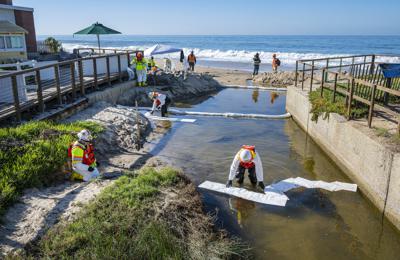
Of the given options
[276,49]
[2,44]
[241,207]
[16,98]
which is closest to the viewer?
[241,207]

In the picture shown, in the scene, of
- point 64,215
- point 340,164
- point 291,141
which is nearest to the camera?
point 64,215

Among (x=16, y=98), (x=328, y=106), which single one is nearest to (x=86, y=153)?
(x=16, y=98)

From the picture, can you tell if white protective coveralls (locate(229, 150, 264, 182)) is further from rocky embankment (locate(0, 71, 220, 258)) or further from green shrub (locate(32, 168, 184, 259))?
rocky embankment (locate(0, 71, 220, 258))

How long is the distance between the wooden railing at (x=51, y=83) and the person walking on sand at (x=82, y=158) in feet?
10.0

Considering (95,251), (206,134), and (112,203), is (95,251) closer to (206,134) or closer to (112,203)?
(112,203)

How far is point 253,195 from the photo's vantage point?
7.52 m

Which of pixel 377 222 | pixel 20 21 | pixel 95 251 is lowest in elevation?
pixel 377 222

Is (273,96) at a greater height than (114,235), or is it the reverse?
(114,235)

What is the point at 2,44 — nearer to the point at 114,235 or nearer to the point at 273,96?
the point at 273,96

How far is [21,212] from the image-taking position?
565 centimetres

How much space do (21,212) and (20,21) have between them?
2344 centimetres

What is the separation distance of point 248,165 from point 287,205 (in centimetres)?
119

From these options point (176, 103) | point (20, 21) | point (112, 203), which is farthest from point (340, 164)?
point (20, 21)

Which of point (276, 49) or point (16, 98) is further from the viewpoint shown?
point (276, 49)
